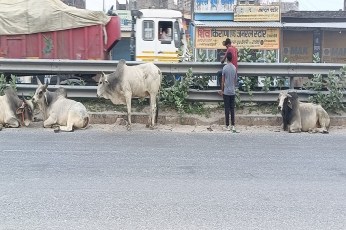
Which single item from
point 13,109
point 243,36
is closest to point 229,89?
point 13,109

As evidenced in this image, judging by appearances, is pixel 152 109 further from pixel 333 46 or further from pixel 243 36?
pixel 333 46

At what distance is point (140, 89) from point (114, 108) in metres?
1.05

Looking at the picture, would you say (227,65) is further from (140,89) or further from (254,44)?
(254,44)

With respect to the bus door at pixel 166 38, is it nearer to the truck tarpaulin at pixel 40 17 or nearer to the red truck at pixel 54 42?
the red truck at pixel 54 42

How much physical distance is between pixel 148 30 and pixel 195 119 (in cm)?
838

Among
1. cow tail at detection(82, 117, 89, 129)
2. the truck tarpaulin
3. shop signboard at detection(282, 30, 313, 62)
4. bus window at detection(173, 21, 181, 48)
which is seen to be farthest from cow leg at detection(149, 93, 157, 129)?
shop signboard at detection(282, 30, 313, 62)

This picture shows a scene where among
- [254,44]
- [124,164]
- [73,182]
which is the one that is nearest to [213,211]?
[73,182]

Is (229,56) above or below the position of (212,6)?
below

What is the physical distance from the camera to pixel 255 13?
86.0 feet

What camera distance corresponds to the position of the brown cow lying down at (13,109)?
10578 millimetres

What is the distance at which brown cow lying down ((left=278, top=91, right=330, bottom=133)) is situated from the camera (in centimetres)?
1060

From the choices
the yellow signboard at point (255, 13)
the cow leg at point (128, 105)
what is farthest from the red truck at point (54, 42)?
the yellow signboard at point (255, 13)

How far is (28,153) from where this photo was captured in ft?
26.9

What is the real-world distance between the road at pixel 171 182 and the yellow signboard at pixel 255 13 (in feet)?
55.2
